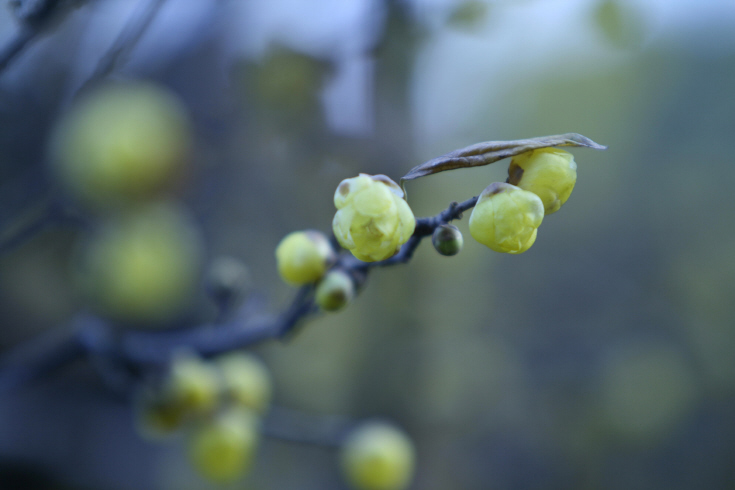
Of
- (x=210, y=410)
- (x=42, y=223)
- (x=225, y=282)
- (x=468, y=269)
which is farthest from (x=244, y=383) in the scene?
(x=468, y=269)

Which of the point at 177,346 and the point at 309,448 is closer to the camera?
the point at 177,346

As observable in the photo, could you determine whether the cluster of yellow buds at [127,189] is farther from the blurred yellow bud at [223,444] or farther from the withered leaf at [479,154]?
the withered leaf at [479,154]

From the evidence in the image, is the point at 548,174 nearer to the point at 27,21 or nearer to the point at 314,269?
the point at 314,269

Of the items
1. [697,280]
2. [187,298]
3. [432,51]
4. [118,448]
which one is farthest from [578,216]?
[118,448]

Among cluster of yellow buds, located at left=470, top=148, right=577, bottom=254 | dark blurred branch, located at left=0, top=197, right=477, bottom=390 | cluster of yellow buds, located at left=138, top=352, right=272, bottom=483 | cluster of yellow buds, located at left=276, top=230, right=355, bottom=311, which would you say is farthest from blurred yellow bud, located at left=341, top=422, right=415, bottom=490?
cluster of yellow buds, located at left=470, top=148, right=577, bottom=254

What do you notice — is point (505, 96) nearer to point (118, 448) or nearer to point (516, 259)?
point (516, 259)

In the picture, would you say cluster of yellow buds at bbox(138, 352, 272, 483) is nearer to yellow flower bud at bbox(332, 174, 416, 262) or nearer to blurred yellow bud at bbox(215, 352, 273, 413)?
blurred yellow bud at bbox(215, 352, 273, 413)

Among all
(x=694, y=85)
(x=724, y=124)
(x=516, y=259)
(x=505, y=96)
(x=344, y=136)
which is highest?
(x=344, y=136)
